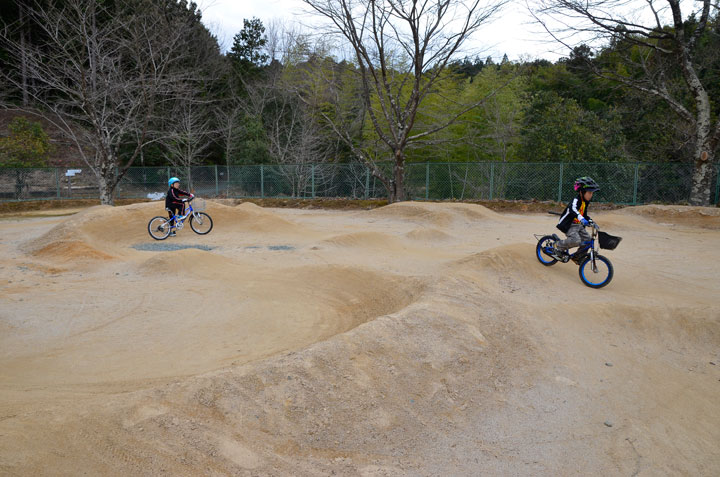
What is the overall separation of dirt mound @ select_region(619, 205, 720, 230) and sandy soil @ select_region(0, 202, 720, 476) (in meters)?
4.88

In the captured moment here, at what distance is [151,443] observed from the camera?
10.5ft

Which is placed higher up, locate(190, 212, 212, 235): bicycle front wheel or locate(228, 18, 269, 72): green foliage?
locate(228, 18, 269, 72): green foliage

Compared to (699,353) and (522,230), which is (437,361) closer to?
(699,353)

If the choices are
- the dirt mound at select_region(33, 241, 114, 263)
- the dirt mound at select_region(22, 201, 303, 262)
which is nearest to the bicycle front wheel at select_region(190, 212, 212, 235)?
the dirt mound at select_region(22, 201, 303, 262)

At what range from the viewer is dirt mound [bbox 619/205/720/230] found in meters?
14.4

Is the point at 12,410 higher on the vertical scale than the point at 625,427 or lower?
higher

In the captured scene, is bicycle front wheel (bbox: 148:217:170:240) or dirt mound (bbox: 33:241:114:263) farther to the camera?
bicycle front wheel (bbox: 148:217:170:240)

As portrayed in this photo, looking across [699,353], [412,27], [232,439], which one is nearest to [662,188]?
[412,27]

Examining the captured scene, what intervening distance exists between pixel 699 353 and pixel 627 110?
24628mm

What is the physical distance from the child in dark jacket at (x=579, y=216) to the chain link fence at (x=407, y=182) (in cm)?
1371

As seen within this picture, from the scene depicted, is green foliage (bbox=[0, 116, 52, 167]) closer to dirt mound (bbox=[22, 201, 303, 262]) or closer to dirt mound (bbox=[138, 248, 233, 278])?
dirt mound (bbox=[22, 201, 303, 262])

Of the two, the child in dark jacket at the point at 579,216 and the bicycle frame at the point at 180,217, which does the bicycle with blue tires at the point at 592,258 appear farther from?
the bicycle frame at the point at 180,217

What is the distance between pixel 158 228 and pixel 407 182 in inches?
556

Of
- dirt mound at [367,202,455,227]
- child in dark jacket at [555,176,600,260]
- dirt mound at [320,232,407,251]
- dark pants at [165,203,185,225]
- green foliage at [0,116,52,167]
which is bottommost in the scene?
dirt mound at [320,232,407,251]
